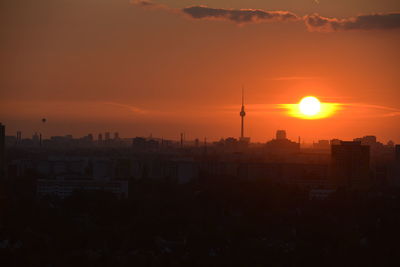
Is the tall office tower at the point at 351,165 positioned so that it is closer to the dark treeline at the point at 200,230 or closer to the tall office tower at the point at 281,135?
the dark treeline at the point at 200,230

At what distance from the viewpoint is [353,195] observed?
505 inches

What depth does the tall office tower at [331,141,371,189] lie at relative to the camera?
16.2 metres

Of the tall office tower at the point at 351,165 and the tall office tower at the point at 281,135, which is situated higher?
the tall office tower at the point at 281,135

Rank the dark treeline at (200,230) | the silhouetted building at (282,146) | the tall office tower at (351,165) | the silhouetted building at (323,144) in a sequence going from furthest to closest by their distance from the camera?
the silhouetted building at (282,146) < the silhouetted building at (323,144) < the tall office tower at (351,165) < the dark treeline at (200,230)

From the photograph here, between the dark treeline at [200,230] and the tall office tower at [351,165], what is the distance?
13.2ft

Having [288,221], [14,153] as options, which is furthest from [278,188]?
[14,153]

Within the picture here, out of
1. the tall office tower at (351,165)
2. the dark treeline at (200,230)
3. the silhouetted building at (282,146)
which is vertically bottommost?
the dark treeline at (200,230)

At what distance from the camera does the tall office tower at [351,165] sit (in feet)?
53.1

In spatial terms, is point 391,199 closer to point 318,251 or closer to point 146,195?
point 146,195

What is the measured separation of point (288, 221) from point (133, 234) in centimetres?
211

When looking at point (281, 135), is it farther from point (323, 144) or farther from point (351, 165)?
point (351, 165)

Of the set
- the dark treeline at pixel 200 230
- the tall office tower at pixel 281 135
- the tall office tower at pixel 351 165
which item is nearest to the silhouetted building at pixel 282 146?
the tall office tower at pixel 281 135

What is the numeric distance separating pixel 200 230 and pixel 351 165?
840 centimetres

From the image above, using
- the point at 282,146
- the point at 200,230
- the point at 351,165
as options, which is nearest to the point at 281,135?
the point at 282,146
